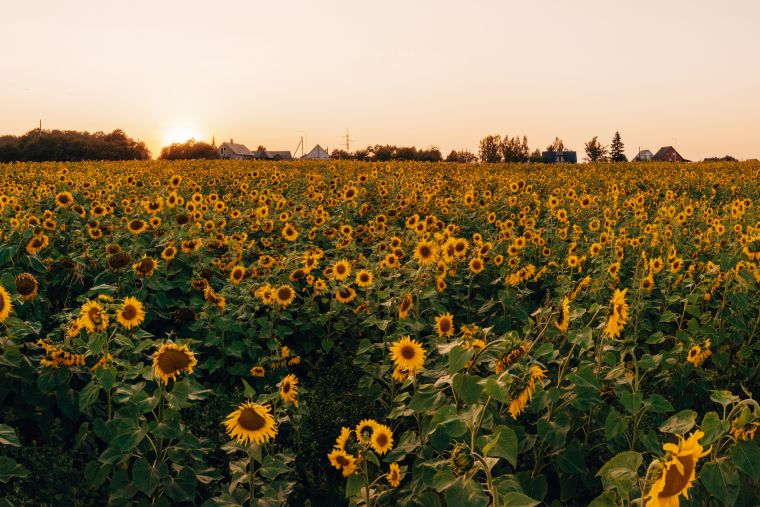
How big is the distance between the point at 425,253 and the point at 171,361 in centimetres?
252

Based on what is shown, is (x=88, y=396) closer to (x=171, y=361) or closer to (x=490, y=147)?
(x=171, y=361)

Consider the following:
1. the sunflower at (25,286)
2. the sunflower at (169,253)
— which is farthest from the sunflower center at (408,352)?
the sunflower at (169,253)

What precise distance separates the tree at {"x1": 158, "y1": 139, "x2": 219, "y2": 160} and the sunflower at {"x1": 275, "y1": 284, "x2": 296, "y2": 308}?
58469 millimetres

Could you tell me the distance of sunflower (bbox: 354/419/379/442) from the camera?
2654 mm

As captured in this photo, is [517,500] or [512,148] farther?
[512,148]

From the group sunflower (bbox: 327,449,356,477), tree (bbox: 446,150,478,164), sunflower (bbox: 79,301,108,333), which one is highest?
tree (bbox: 446,150,478,164)

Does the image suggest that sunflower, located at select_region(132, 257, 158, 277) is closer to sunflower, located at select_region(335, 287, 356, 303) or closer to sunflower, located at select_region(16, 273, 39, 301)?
sunflower, located at select_region(16, 273, 39, 301)

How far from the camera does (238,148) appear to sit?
101562 mm

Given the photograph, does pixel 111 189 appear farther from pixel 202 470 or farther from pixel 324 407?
pixel 202 470

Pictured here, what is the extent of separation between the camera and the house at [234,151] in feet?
302

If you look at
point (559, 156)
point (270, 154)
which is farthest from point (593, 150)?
point (270, 154)

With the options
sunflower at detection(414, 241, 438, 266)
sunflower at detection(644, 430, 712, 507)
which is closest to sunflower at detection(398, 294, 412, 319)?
sunflower at detection(414, 241, 438, 266)

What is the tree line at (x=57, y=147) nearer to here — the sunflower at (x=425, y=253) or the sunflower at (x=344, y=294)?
the sunflower at (x=344, y=294)

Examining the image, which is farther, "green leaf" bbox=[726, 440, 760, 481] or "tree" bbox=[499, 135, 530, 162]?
"tree" bbox=[499, 135, 530, 162]
